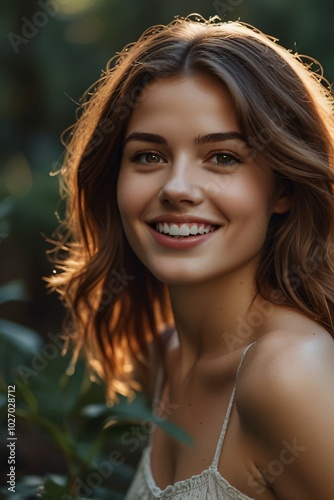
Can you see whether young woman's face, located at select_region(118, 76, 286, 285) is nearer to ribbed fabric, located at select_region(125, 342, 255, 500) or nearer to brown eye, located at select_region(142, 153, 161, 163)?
brown eye, located at select_region(142, 153, 161, 163)

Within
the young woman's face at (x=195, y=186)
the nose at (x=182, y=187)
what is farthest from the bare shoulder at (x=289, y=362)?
the nose at (x=182, y=187)

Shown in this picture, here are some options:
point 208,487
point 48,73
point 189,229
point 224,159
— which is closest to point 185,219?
point 189,229

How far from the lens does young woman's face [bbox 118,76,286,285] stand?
197cm

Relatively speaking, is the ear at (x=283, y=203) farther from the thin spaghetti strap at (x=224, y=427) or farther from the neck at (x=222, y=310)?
the thin spaghetti strap at (x=224, y=427)

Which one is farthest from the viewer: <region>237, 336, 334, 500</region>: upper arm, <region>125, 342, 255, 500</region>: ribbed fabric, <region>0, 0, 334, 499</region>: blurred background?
<region>0, 0, 334, 499</region>: blurred background

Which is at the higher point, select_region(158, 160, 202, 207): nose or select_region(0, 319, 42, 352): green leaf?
select_region(158, 160, 202, 207): nose

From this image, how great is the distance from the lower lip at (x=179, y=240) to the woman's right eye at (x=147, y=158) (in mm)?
159

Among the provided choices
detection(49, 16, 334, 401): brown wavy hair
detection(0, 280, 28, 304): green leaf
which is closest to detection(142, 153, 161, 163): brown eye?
detection(49, 16, 334, 401): brown wavy hair

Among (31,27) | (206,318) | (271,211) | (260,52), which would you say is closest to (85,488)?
(206,318)

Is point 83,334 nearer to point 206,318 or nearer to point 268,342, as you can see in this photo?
point 206,318

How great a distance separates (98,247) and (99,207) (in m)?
0.12

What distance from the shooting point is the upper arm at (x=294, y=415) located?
5.63 ft

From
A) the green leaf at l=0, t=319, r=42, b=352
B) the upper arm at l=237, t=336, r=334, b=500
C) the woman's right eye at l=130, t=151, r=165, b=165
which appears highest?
the woman's right eye at l=130, t=151, r=165, b=165

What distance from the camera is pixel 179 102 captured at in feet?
6.54
